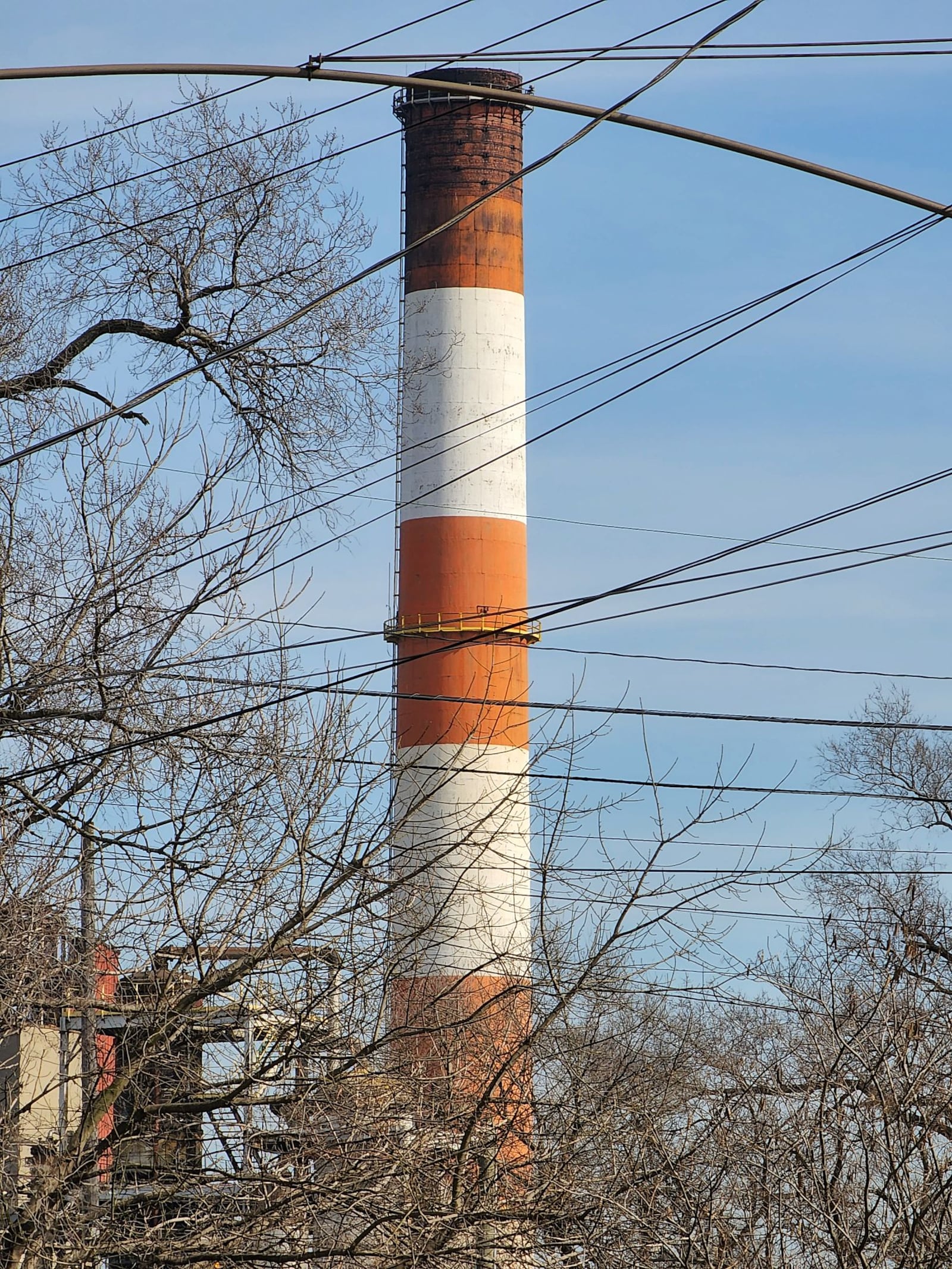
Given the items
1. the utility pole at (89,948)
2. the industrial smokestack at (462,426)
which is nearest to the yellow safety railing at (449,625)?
the industrial smokestack at (462,426)

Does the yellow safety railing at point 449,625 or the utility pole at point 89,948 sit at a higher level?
the yellow safety railing at point 449,625

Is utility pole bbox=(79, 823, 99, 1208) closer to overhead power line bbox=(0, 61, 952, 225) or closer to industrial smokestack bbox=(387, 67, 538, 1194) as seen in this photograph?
overhead power line bbox=(0, 61, 952, 225)

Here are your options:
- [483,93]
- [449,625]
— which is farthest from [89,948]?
[449,625]

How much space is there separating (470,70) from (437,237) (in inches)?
91.1

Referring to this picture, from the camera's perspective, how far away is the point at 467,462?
24016 mm

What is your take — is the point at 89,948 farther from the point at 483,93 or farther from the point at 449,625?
the point at 449,625

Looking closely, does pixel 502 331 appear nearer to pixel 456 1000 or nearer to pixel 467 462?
pixel 467 462

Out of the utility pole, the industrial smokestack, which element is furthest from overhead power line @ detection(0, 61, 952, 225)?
the industrial smokestack

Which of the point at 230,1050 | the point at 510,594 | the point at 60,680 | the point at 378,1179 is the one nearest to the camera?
the point at 378,1179

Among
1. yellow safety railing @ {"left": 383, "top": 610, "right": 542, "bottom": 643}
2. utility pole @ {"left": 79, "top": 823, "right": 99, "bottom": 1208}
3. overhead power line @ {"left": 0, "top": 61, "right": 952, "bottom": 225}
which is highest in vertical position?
yellow safety railing @ {"left": 383, "top": 610, "right": 542, "bottom": 643}

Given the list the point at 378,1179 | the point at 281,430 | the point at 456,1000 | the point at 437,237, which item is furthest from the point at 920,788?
the point at 378,1179

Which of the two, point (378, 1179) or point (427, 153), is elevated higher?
point (427, 153)

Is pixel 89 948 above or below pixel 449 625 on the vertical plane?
below

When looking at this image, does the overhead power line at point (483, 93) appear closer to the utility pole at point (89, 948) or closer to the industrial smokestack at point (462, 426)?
the utility pole at point (89, 948)
